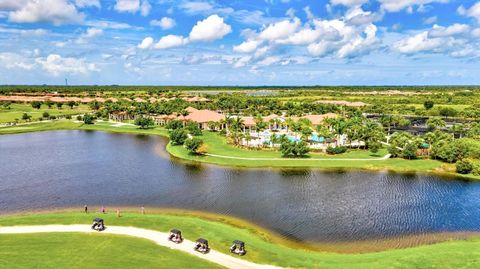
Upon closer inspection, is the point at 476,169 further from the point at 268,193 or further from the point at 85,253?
the point at 85,253

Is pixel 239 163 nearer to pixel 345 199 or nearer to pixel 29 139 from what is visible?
pixel 345 199

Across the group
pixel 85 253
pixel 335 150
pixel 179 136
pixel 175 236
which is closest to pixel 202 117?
pixel 179 136

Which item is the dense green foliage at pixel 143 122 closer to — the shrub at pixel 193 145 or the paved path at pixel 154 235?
the shrub at pixel 193 145

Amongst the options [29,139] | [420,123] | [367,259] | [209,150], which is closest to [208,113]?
[209,150]

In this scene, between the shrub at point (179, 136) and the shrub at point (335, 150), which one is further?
the shrub at point (179, 136)

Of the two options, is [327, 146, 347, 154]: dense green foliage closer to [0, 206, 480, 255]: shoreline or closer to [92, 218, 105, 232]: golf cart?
[0, 206, 480, 255]: shoreline

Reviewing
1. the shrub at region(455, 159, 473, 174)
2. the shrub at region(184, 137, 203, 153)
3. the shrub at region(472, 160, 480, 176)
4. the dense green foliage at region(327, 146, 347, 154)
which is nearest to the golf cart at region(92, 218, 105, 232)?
the shrub at region(184, 137, 203, 153)

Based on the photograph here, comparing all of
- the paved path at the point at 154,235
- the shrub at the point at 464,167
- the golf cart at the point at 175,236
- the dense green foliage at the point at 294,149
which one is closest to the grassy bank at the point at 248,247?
the paved path at the point at 154,235
